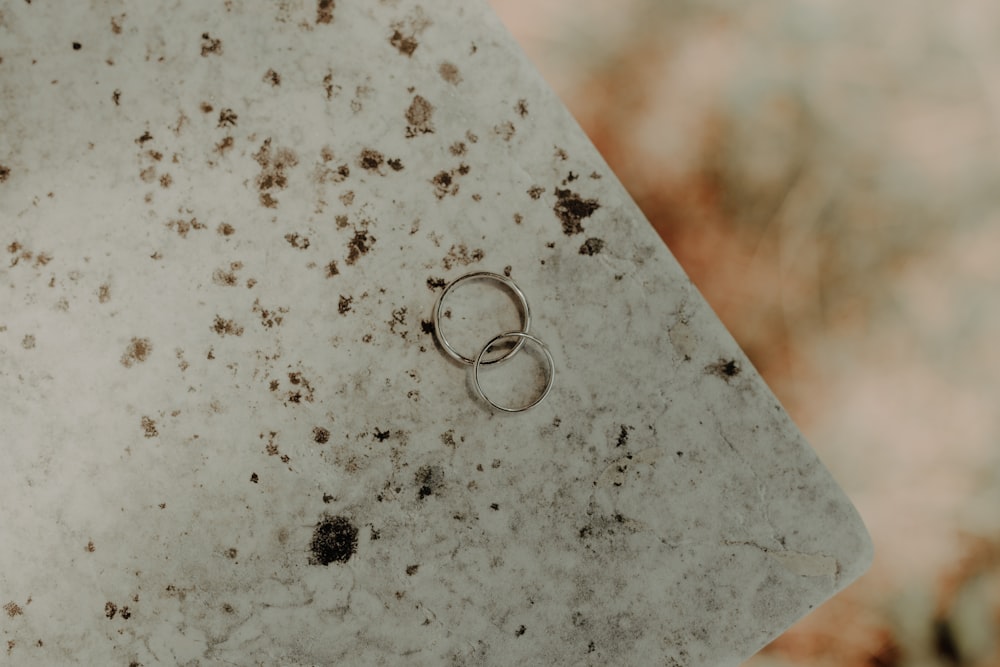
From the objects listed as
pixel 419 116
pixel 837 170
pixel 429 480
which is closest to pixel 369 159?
pixel 419 116

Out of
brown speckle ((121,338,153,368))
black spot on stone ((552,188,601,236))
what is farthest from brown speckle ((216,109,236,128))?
black spot on stone ((552,188,601,236))

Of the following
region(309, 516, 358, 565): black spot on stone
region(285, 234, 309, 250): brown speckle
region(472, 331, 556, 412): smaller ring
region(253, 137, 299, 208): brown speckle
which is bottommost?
region(309, 516, 358, 565): black spot on stone

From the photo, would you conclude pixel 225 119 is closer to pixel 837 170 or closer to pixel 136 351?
pixel 136 351

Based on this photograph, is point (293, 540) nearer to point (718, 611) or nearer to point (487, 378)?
point (487, 378)

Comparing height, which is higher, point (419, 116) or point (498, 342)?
point (419, 116)

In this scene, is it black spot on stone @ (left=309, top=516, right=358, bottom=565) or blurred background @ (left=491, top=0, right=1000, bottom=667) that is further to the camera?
blurred background @ (left=491, top=0, right=1000, bottom=667)

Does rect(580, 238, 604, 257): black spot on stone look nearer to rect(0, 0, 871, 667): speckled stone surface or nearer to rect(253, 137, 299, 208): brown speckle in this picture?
rect(0, 0, 871, 667): speckled stone surface

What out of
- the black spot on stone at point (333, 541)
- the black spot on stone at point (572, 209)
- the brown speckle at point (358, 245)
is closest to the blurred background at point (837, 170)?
the black spot on stone at point (572, 209)

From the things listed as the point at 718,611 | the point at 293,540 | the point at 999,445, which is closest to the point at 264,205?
the point at 293,540
